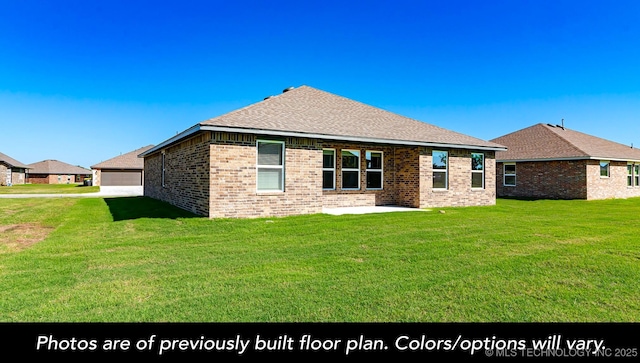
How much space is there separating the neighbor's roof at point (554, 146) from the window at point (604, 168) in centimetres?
46

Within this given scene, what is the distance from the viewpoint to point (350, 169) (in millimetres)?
14133

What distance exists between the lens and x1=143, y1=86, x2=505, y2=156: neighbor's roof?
35.2ft

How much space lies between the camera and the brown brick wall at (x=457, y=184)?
46.9ft

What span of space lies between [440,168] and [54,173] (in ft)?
272

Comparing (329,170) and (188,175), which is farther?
(329,170)

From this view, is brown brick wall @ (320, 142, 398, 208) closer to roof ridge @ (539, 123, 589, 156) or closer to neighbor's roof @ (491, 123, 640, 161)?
neighbor's roof @ (491, 123, 640, 161)

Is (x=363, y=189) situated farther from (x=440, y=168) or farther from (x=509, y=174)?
(x=509, y=174)

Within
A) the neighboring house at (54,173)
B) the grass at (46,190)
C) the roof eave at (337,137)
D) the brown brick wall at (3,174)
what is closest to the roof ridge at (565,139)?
the roof eave at (337,137)

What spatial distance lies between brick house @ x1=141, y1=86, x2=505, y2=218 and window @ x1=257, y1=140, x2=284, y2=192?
0.10ft

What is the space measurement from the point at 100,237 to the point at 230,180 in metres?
3.62

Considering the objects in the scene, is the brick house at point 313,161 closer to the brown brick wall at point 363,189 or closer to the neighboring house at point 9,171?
the brown brick wall at point 363,189

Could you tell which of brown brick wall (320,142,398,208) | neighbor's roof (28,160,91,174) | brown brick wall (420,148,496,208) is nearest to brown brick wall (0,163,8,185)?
Answer: neighbor's roof (28,160,91,174)

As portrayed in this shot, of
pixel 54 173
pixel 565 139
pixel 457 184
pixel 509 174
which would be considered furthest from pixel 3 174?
pixel 565 139

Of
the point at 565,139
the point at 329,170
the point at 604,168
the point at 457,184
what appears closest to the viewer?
the point at 329,170
